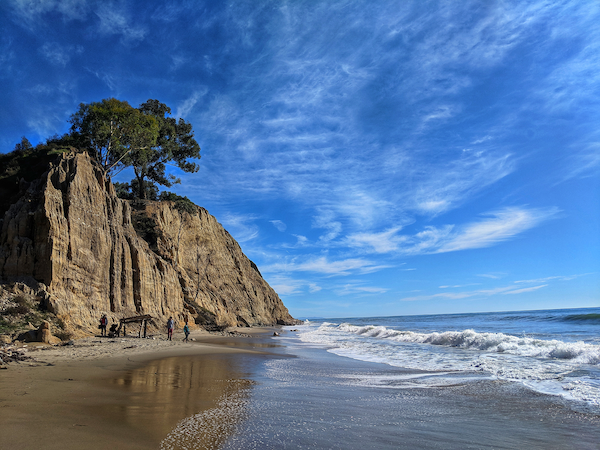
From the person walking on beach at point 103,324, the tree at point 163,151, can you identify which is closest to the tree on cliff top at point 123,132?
the tree at point 163,151

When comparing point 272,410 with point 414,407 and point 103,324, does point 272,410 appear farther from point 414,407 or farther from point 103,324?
point 103,324

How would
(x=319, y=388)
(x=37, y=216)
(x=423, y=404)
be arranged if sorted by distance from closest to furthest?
(x=423, y=404) < (x=319, y=388) < (x=37, y=216)

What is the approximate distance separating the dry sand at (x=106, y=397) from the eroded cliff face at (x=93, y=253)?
6290 millimetres

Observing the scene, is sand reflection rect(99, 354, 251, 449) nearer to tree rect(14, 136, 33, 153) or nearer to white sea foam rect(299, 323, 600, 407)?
white sea foam rect(299, 323, 600, 407)

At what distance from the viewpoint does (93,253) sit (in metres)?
20.8

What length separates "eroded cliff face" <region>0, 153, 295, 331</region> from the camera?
17.5 meters

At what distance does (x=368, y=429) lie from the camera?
5230mm

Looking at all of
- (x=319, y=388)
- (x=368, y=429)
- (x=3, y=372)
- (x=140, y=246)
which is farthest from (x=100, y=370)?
(x=140, y=246)

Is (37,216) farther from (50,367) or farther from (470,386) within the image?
(470,386)

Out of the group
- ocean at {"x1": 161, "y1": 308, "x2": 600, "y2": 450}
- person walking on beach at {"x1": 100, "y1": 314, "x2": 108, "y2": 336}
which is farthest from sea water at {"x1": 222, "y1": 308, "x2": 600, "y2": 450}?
person walking on beach at {"x1": 100, "y1": 314, "x2": 108, "y2": 336}

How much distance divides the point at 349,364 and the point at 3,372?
10.7m

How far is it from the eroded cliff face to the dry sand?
248 inches

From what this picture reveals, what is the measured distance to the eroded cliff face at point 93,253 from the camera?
1755 cm

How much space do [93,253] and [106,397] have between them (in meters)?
16.7
